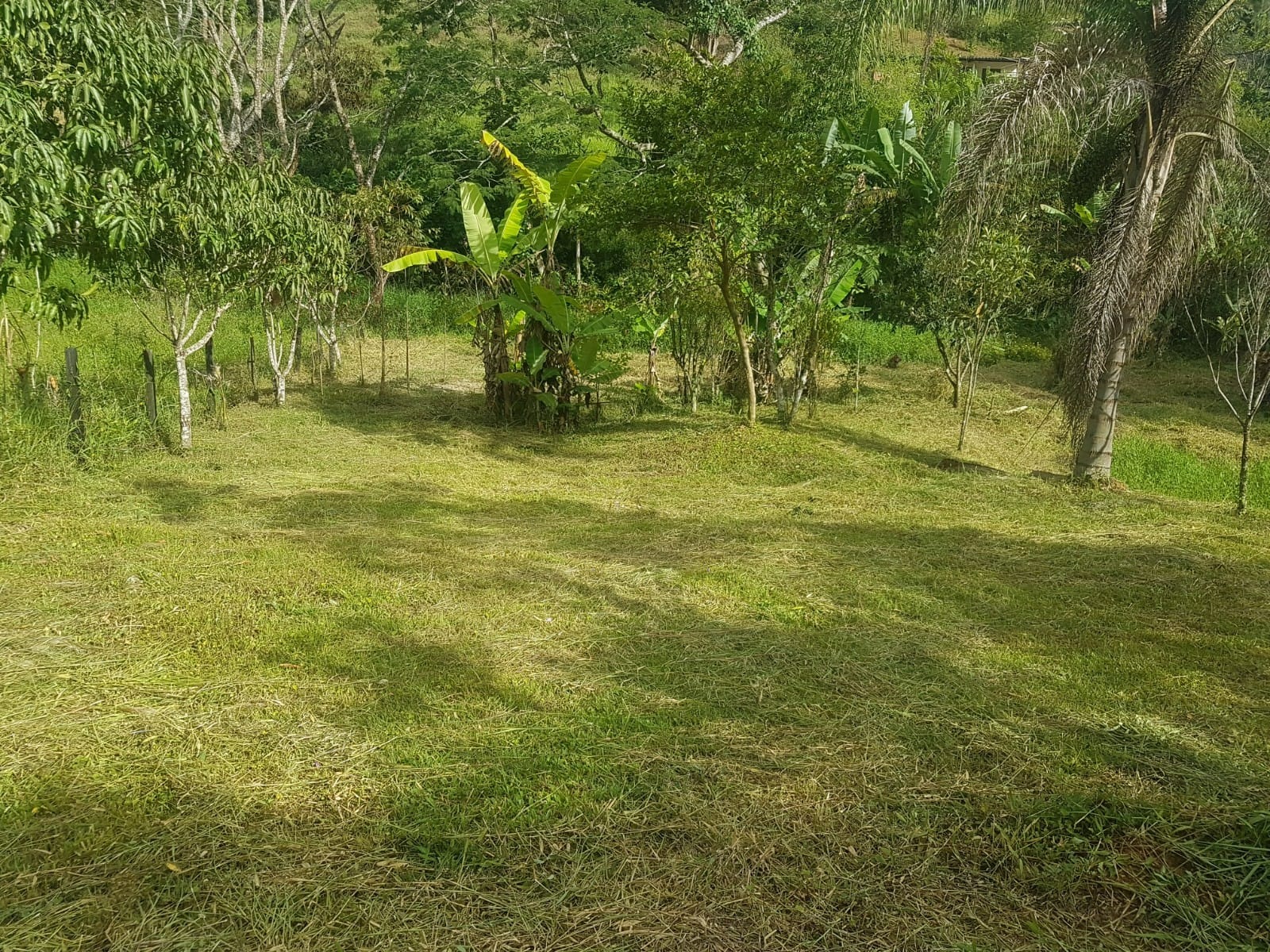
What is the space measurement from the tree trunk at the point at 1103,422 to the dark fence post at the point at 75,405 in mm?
8846

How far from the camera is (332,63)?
18.4 meters

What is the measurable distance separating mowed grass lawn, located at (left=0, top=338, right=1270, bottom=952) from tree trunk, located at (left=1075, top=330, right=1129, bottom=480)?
1421 mm

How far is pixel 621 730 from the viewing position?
3.47 metres

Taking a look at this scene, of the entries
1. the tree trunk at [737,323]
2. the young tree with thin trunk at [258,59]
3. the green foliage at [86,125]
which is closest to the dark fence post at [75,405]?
the green foliage at [86,125]

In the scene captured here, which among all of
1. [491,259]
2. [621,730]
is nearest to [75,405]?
[491,259]

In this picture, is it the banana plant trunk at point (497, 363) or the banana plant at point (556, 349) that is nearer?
the banana plant at point (556, 349)

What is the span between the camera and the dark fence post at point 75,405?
25.4 feet

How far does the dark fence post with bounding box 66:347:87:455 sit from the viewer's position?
775cm

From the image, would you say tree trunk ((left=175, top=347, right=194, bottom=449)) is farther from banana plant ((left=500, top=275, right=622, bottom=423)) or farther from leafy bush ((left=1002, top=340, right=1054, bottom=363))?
leafy bush ((left=1002, top=340, right=1054, bottom=363))

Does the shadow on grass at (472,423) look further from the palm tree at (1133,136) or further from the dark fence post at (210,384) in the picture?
the palm tree at (1133,136)

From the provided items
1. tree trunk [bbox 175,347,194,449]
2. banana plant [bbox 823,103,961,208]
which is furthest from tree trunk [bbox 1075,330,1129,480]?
tree trunk [bbox 175,347,194,449]

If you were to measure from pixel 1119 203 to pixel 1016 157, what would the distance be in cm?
117

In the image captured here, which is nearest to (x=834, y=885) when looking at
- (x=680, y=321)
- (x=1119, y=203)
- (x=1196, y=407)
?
(x=1119, y=203)

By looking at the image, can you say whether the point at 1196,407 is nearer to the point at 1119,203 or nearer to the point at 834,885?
the point at 1119,203
